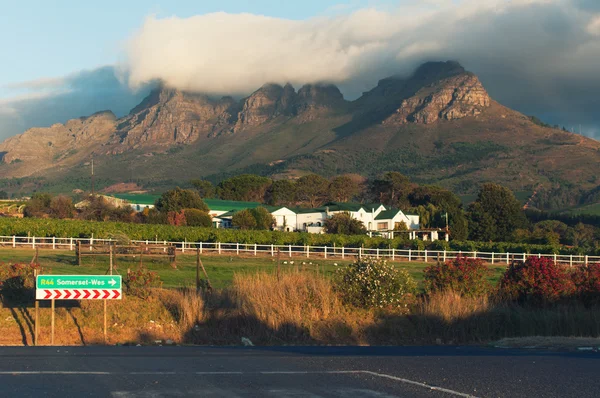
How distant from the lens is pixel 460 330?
1822 centimetres

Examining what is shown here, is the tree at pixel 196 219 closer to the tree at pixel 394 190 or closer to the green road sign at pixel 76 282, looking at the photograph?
the tree at pixel 394 190

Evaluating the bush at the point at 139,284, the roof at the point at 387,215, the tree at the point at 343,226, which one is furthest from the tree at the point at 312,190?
the bush at the point at 139,284

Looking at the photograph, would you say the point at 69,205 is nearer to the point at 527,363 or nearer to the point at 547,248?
the point at 547,248

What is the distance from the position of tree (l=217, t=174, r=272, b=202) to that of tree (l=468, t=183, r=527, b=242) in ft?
145

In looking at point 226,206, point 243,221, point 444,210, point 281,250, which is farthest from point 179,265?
point 226,206

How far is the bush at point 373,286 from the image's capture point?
19.3 m

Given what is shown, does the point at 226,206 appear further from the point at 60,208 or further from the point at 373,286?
the point at 373,286

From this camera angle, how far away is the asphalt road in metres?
9.38

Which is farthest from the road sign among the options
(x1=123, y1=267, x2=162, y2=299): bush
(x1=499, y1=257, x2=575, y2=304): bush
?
(x1=499, y1=257, x2=575, y2=304): bush

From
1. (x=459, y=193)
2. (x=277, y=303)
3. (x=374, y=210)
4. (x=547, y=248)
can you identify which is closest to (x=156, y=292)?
(x=277, y=303)

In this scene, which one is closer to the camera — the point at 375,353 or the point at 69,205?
the point at 375,353

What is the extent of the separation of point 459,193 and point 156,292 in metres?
147

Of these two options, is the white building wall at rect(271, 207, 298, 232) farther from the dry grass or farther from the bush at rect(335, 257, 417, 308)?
the dry grass

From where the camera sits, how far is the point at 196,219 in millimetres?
77625
